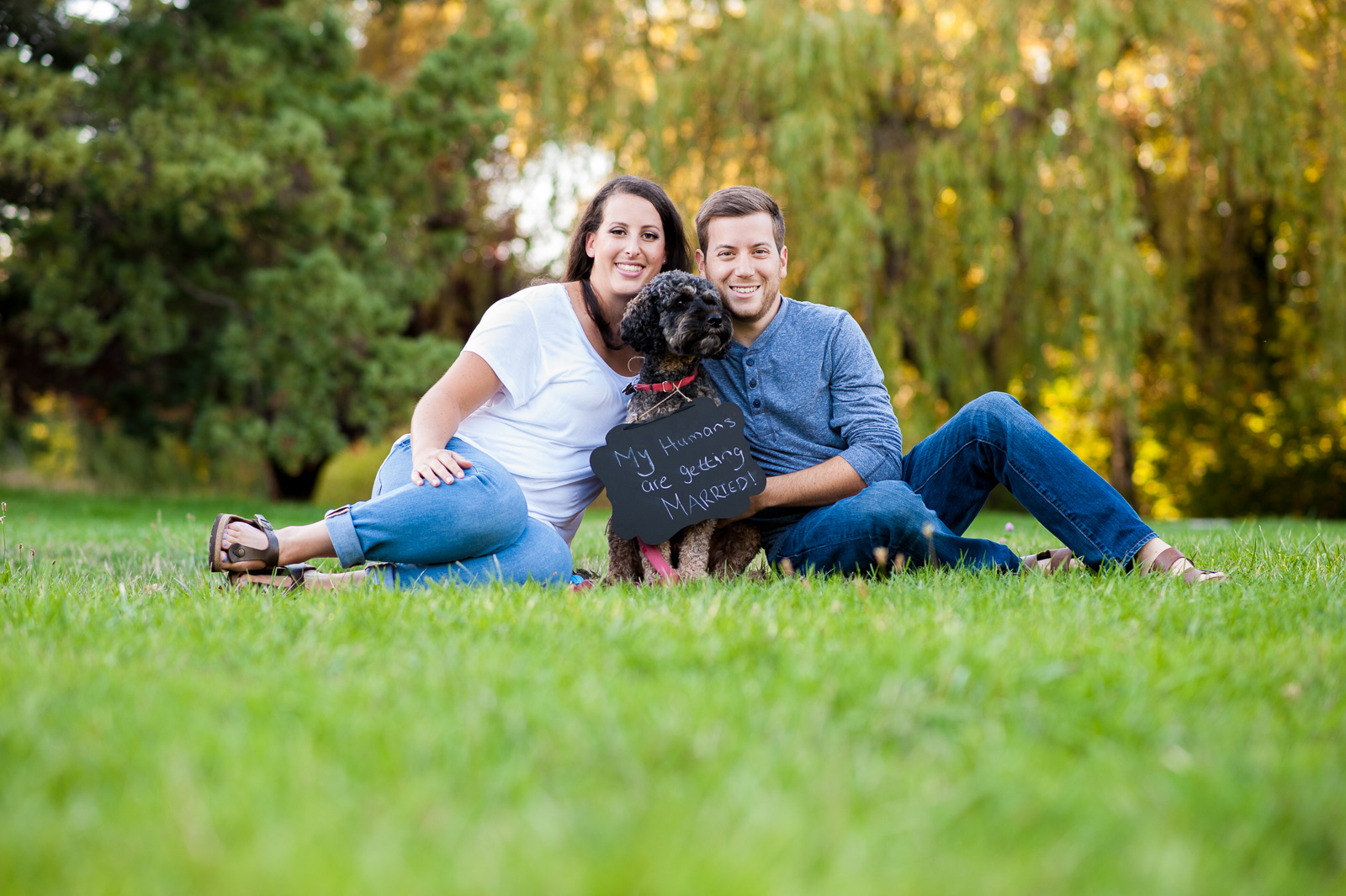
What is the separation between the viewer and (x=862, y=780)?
1388 mm

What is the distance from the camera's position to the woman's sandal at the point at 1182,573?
2979 millimetres

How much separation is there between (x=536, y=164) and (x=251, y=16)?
3.42 meters

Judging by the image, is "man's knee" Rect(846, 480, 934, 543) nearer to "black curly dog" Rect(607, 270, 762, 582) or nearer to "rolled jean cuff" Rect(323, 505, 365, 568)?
"black curly dog" Rect(607, 270, 762, 582)

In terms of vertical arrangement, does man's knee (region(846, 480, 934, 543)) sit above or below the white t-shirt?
below

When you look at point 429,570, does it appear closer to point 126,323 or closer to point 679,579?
point 679,579

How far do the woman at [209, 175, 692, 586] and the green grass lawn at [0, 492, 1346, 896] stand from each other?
1.75 feet

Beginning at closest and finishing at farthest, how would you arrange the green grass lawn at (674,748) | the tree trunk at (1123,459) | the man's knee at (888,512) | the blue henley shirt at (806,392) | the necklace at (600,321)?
the green grass lawn at (674,748) → the man's knee at (888,512) → the blue henley shirt at (806,392) → the necklace at (600,321) → the tree trunk at (1123,459)

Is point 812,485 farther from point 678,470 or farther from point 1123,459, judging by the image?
point 1123,459

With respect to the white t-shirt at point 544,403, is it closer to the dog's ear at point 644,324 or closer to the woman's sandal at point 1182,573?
the dog's ear at point 644,324

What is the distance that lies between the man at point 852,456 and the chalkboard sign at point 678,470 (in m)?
0.14

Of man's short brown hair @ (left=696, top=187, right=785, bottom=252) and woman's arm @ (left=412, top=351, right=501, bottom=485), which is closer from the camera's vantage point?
woman's arm @ (left=412, top=351, right=501, bottom=485)

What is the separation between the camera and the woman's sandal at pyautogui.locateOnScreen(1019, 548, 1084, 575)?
328 cm

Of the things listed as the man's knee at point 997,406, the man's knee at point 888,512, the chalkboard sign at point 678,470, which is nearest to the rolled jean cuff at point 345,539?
the chalkboard sign at point 678,470

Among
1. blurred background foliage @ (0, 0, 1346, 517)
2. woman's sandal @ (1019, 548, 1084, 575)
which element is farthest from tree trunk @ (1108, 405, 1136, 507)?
woman's sandal @ (1019, 548, 1084, 575)
